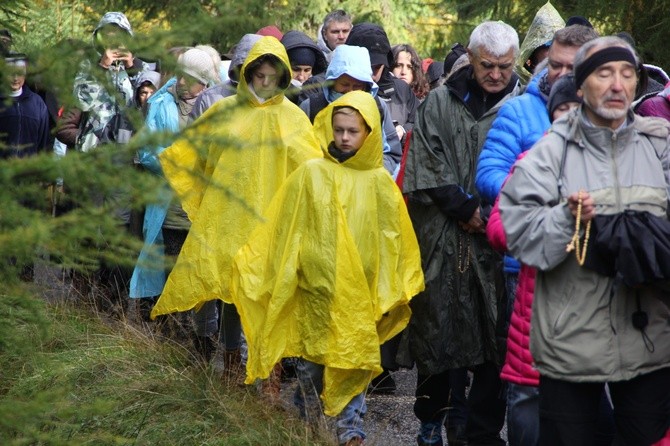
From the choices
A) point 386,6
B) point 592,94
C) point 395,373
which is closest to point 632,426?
point 592,94

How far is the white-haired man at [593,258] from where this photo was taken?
416cm

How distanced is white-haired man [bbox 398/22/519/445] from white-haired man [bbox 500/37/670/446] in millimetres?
1760

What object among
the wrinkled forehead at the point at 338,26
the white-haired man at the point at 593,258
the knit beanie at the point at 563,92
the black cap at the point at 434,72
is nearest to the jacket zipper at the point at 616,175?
the white-haired man at the point at 593,258

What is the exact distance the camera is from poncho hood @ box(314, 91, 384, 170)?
19.9 ft

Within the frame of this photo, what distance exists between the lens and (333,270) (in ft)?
19.2

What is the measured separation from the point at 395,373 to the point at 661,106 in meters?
3.28

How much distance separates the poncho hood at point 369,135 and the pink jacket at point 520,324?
1273mm

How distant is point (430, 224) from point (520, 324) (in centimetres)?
147

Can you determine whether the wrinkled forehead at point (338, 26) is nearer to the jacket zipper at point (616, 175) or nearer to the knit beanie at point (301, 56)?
the knit beanie at point (301, 56)

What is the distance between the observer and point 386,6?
19594mm

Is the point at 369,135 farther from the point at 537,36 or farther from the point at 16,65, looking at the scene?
the point at 16,65

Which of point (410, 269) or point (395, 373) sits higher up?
point (410, 269)

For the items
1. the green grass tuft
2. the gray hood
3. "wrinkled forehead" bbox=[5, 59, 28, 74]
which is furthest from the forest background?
the green grass tuft

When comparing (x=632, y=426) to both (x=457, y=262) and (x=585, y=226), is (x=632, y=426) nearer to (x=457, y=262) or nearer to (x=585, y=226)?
(x=585, y=226)
